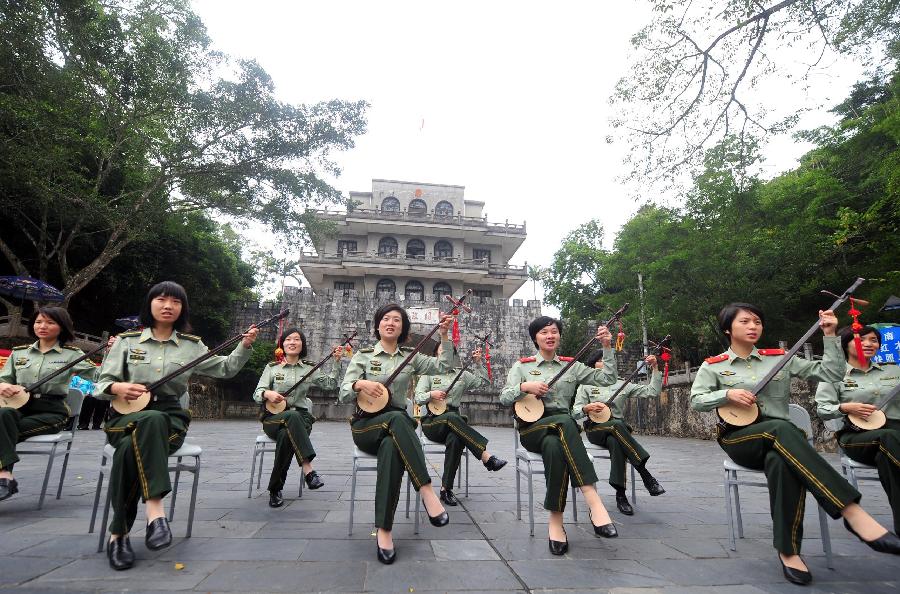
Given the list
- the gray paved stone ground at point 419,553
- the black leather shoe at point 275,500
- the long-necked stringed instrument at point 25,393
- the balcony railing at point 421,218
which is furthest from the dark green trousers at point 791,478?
the balcony railing at point 421,218

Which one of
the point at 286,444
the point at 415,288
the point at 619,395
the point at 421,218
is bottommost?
the point at 286,444

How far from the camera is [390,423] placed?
10.5ft

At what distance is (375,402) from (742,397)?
90.1 inches

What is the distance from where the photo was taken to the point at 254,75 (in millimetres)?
14117

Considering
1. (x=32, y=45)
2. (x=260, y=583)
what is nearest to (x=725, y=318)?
(x=260, y=583)

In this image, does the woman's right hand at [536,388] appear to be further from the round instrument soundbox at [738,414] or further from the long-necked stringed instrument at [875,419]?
the long-necked stringed instrument at [875,419]

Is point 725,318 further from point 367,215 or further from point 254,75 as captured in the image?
point 367,215

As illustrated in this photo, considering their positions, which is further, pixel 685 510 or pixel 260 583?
pixel 685 510

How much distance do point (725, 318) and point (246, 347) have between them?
→ 3.32 meters

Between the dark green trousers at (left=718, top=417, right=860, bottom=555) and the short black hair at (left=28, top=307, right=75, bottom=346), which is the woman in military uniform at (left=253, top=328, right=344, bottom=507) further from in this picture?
the dark green trousers at (left=718, top=417, right=860, bottom=555)

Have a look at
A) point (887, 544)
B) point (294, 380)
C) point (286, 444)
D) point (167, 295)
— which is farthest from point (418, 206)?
point (887, 544)

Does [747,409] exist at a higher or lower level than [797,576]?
higher

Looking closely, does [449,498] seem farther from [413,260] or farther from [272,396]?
[413,260]

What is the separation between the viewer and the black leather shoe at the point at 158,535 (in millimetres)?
2564
